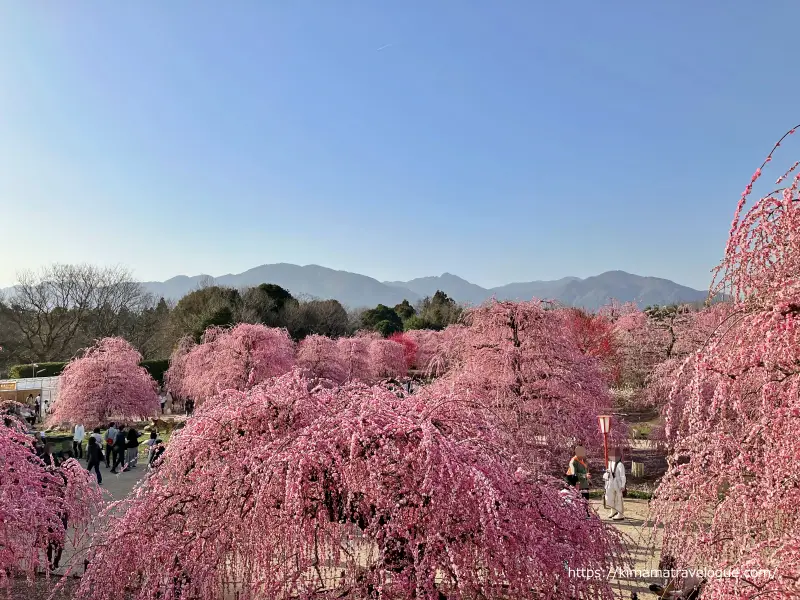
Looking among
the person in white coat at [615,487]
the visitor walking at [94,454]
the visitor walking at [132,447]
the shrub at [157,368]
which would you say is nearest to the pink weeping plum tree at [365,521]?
the person in white coat at [615,487]

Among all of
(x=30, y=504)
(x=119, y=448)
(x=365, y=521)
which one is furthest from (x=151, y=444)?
(x=365, y=521)

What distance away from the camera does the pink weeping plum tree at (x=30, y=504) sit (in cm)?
603

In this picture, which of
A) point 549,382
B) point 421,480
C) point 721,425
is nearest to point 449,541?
point 421,480

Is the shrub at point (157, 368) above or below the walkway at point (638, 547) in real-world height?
above

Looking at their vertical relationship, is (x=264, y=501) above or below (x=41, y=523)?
above

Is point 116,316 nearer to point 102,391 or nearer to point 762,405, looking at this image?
point 102,391

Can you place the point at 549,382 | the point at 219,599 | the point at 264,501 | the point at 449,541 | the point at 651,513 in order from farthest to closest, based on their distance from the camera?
the point at 549,382 → the point at 651,513 → the point at 219,599 → the point at 264,501 → the point at 449,541

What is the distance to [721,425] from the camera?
206 inches

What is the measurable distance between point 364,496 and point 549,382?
8.35m

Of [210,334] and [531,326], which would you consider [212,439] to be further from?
[210,334]

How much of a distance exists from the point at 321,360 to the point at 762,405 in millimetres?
22330

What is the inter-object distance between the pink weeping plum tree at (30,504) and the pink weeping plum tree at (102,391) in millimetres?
12625

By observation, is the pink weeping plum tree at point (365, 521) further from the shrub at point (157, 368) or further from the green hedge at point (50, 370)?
the shrub at point (157, 368)

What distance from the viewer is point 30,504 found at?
20.8 feet
